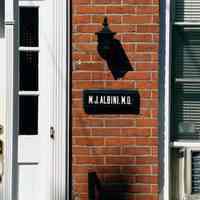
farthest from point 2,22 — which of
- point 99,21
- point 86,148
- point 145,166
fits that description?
point 145,166

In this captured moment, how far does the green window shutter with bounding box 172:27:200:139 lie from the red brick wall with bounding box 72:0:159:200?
8.4 inches

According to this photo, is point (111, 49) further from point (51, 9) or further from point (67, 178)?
point (67, 178)

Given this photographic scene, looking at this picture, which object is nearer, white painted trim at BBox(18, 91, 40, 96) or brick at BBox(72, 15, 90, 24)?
brick at BBox(72, 15, 90, 24)

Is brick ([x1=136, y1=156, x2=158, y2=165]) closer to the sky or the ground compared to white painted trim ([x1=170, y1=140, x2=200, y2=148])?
closer to the ground

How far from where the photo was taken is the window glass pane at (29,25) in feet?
20.5

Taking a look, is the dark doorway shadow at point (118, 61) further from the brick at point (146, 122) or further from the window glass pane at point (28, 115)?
the window glass pane at point (28, 115)

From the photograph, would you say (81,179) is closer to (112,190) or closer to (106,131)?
(112,190)

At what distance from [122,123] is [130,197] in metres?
0.64

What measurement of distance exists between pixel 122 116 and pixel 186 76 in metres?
0.66

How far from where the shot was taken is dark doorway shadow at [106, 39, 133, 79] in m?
6.05

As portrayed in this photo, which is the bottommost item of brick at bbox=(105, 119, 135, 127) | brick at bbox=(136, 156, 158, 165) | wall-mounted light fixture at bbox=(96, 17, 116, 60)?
brick at bbox=(136, 156, 158, 165)

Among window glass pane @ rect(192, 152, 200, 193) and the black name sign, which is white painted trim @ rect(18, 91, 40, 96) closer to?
the black name sign

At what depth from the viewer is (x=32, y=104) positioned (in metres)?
6.23

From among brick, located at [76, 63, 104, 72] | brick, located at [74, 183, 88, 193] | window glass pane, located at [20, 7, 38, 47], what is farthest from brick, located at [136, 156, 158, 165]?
window glass pane, located at [20, 7, 38, 47]
